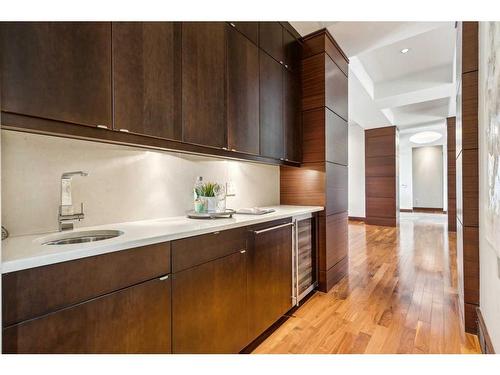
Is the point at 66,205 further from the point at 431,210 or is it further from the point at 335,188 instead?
the point at 431,210

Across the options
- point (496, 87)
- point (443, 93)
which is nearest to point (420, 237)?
point (443, 93)

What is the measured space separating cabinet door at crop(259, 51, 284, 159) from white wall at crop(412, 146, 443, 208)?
10302 mm

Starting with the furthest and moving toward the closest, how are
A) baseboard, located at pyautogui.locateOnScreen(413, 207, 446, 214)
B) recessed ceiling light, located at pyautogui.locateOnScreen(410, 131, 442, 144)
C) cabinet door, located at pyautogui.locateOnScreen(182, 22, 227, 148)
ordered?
baseboard, located at pyautogui.locateOnScreen(413, 207, 446, 214) < recessed ceiling light, located at pyautogui.locateOnScreen(410, 131, 442, 144) < cabinet door, located at pyautogui.locateOnScreen(182, 22, 227, 148)

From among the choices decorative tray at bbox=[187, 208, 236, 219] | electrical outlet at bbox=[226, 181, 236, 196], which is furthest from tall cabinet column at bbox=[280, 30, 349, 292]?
decorative tray at bbox=[187, 208, 236, 219]

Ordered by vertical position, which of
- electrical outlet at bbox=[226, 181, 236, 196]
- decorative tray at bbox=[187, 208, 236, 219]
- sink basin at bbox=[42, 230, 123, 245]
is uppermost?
electrical outlet at bbox=[226, 181, 236, 196]

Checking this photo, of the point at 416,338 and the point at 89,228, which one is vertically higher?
the point at 89,228

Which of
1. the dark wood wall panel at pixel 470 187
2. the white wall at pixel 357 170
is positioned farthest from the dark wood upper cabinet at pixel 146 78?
the white wall at pixel 357 170

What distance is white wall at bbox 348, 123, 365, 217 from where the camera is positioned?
289 inches

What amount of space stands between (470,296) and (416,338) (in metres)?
0.52

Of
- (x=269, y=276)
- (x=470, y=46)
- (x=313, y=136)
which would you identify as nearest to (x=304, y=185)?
(x=313, y=136)

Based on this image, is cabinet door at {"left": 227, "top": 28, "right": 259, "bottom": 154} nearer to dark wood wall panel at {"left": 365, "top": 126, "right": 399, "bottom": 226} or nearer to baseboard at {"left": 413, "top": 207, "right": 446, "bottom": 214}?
dark wood wall panel at {"left": 365, "top": 126, "right": 399, "bottom": 226}
